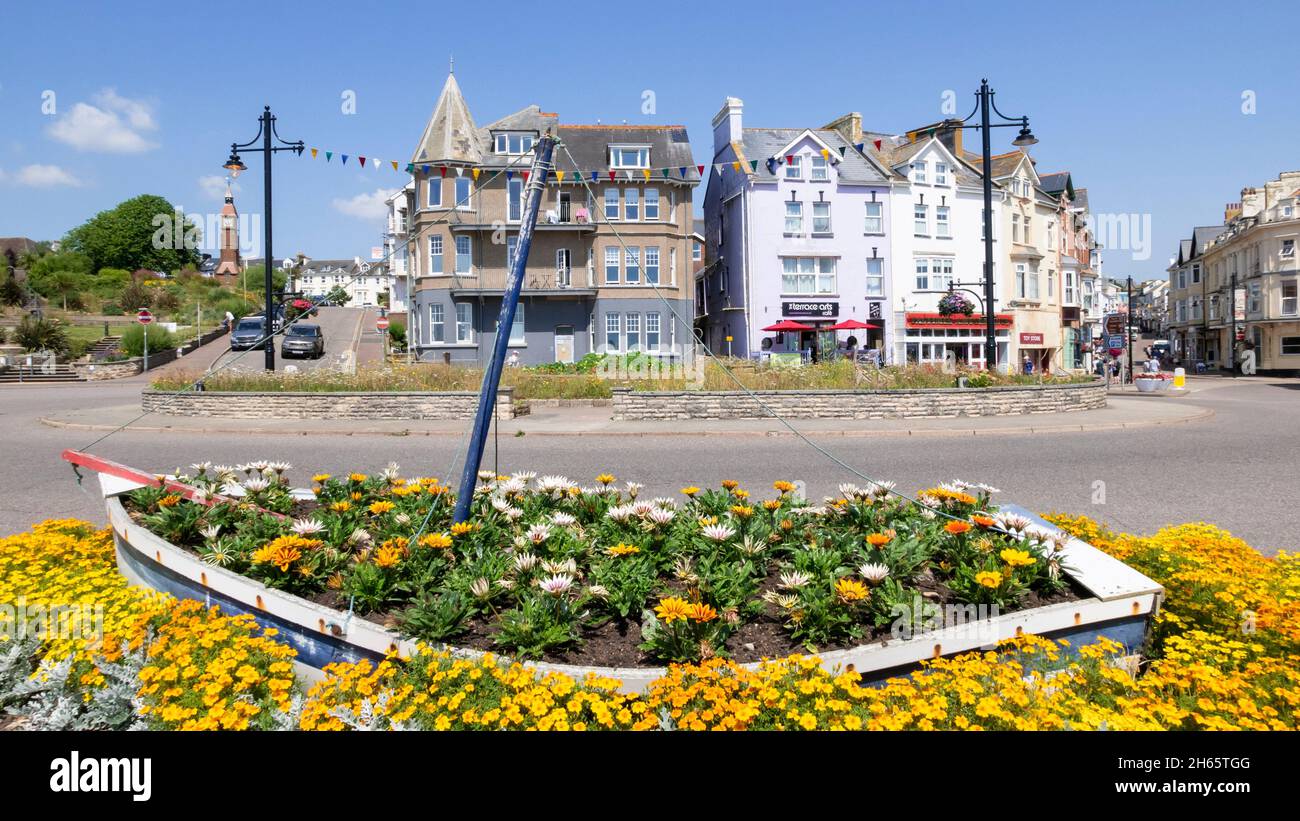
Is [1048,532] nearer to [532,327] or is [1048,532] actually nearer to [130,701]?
[130,701]

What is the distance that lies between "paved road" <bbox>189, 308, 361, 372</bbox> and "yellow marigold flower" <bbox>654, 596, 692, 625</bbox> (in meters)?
24.0

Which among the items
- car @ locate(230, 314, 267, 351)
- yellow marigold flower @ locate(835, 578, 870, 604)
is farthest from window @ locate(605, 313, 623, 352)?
yellow marigold flower @ locate(835, 578, 870, 604)

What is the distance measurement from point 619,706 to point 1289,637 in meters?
2.98

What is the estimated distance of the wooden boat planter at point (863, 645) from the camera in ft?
11.1

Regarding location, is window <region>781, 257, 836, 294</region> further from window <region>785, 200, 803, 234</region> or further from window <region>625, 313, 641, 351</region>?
window <region>625, 313, 641, 351</region>

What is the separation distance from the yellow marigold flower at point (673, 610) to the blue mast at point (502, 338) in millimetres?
1867

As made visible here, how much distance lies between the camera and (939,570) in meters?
4.32

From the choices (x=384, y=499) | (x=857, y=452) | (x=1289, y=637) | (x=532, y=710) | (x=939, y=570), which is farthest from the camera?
(x=857, y=452)

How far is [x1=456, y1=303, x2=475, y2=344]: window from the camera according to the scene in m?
41.0

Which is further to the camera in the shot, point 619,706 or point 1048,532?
point 1048,532

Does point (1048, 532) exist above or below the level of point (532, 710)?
above

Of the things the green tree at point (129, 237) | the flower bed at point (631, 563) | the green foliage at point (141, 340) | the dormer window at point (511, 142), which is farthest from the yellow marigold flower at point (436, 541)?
the green tree at point (129, 237)
